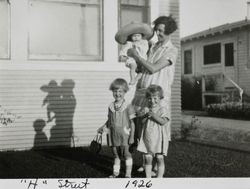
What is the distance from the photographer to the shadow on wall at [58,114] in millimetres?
5785

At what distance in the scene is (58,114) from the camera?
19.3 feet

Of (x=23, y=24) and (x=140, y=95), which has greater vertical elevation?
(x=23, y=24)

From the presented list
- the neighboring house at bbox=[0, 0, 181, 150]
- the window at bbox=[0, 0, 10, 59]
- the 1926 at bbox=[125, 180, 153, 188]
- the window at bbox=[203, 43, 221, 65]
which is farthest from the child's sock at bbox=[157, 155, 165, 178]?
the window at bbox=[203, 43, 221, 65]

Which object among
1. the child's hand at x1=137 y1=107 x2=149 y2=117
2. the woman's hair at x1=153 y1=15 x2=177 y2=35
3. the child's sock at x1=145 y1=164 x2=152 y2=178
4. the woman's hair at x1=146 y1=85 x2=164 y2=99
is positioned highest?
the woman's hair at x1=153 y1=15 x2=177 y2=35

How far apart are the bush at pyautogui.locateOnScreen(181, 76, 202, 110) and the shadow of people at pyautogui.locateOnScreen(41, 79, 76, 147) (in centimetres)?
829

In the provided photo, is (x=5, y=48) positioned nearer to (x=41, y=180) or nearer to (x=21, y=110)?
(x=21, y=110)

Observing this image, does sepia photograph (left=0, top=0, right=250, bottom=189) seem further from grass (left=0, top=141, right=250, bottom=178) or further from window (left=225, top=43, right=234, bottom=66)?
window (left=225, top=43, right=234, bottom=66)

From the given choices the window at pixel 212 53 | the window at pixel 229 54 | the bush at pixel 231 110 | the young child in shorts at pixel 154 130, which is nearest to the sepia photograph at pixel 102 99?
the young child in shorts at pixel 154 130

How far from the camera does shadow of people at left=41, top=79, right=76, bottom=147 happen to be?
5.81 meters

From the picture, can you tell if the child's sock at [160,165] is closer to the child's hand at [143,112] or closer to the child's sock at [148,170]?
the child's sock at [148,170]

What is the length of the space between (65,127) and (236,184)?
292 centimetres

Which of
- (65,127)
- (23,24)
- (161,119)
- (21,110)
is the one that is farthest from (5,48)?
(161,119)

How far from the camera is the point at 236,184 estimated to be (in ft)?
12.6

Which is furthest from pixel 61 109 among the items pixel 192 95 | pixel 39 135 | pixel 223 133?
pixel 192 95
